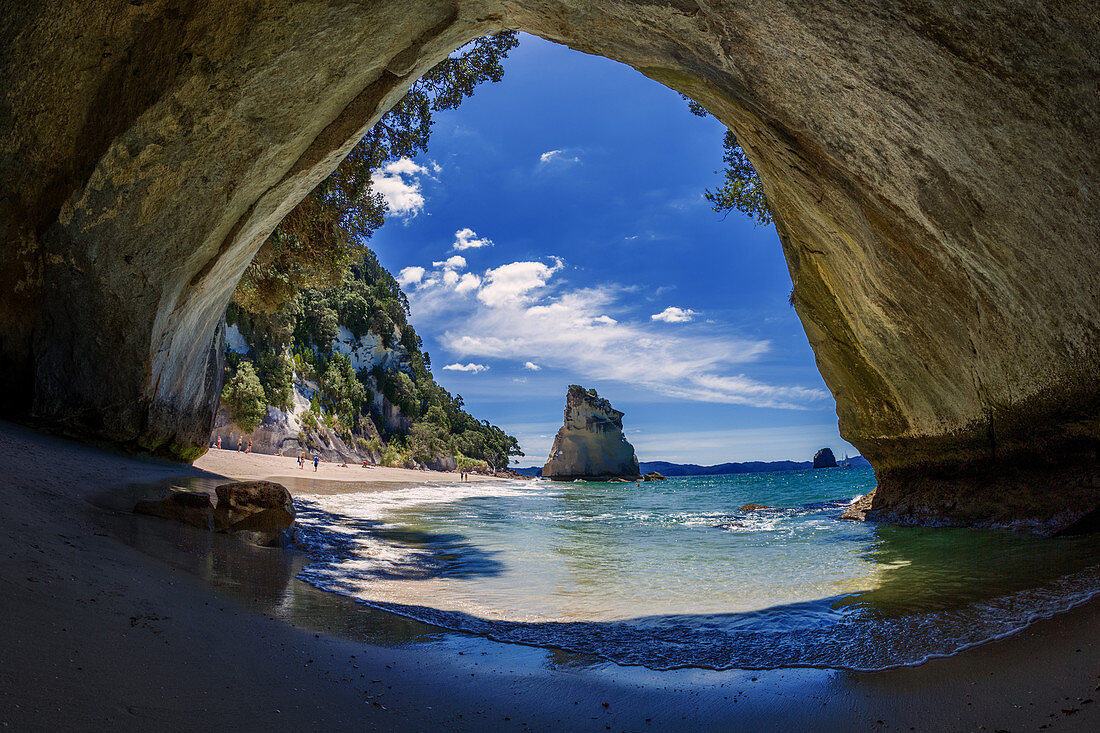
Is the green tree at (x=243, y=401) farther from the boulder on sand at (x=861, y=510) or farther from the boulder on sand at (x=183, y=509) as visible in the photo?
the boulder on sand at (x=861, y=510)

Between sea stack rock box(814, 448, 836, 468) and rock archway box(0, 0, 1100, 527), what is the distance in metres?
121

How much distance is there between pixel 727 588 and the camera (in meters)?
6.02

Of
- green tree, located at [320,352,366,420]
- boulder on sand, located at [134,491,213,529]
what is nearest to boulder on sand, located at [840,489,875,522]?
boulder on sand, located at [134,491,213,529]

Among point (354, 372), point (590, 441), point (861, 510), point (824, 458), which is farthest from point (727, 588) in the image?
point (824, 458)

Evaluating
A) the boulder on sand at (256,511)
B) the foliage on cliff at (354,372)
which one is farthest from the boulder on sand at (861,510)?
the foliage on cliff at (354,372)

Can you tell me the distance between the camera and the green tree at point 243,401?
33.5 metres

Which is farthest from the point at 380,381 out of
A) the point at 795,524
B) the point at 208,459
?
the point at 795,524

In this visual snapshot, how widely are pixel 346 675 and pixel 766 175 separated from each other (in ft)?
29.3

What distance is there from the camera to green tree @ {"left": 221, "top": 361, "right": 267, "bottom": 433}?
33531 mm

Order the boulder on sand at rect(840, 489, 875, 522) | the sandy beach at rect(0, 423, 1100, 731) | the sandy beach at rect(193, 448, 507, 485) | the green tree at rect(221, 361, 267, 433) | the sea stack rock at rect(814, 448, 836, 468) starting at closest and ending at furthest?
the sandy beach at rect(0, 423, 1100, 731), the boulder on sand at rect(840, 489, 875, 522), the sandy beach at rect(193, 448, 507, 485), the green tree at rect(221, 361, 267, 433), the sea stack rock at rect(814, 448, 836, 468)

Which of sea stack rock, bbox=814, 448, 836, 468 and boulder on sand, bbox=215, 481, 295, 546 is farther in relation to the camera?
sea stack rock, bbox=814, 448, 836, 468

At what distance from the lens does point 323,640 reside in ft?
11.5

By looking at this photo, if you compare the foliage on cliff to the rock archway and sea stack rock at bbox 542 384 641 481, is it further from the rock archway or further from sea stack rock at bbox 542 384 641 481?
the rock archway

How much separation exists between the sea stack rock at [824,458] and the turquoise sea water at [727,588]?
12231 centimetres
